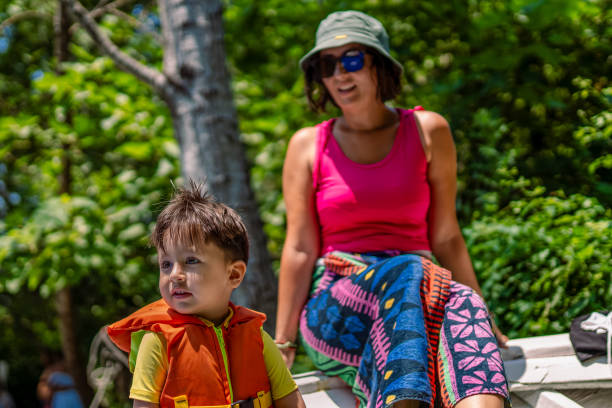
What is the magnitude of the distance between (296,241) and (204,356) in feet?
3.26

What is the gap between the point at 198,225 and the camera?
1.45m

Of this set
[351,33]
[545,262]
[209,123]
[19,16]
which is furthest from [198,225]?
[19,16]

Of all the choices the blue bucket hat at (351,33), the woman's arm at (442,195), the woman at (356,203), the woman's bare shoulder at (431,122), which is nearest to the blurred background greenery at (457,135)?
the woman's arm at (442,195)

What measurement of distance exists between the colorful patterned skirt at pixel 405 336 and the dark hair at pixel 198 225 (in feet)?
1.69

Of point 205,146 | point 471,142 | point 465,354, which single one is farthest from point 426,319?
point 471,142

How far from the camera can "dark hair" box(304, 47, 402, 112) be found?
245 centimetres

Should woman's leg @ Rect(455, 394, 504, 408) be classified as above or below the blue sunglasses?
below

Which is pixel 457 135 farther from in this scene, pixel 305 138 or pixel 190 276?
pixel 190 276

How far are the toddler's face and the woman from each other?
2.03ft

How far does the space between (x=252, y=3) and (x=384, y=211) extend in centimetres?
284

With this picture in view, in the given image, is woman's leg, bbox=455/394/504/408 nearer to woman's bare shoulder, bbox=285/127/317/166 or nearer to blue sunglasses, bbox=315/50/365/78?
woman's bare shoulder, bbox=285/127/317/166

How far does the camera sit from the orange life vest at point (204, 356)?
142cm

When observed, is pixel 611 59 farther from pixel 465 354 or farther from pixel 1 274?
pixel 1 274

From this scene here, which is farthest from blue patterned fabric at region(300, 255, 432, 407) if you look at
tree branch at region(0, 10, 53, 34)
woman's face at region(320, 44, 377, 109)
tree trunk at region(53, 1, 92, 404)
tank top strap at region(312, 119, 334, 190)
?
tree trunk at region(53, 1, 92, 404)
